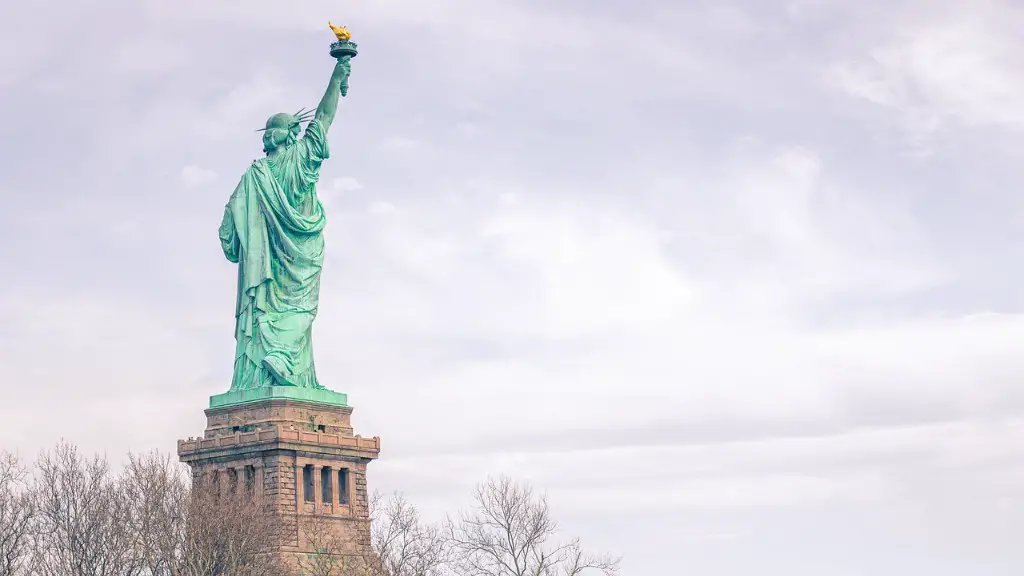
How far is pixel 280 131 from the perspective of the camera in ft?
329

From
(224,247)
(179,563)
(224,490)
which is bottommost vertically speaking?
(179,563)

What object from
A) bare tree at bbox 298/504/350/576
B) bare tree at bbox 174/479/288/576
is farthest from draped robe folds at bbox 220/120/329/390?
bare tree at bbox 174/479/288/576

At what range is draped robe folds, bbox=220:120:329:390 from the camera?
97.2 meters

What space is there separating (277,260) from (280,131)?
715cm

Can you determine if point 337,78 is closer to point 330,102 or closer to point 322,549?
point 330,102

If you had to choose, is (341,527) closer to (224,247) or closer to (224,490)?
(224,490)

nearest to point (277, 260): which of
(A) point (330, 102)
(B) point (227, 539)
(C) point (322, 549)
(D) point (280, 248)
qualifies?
(D) point (280, 248)

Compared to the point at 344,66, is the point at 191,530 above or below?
below

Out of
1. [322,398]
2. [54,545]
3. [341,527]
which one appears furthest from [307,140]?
[54,545]

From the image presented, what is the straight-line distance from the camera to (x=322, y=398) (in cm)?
Result: 9750

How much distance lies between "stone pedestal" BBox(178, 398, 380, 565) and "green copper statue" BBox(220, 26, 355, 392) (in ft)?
5.76

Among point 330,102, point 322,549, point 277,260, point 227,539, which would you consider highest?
point 330,102

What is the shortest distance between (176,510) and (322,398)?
1356 centimetres

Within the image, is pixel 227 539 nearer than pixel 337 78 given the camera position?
Yes
